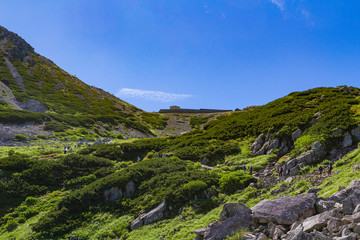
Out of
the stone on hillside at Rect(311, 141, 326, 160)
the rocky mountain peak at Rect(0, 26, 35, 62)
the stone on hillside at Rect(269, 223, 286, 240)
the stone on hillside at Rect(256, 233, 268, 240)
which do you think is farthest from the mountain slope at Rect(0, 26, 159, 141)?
the stone on hillside at Rect(269, 223, 286, 240)

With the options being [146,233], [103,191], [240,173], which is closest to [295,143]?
[240,173]

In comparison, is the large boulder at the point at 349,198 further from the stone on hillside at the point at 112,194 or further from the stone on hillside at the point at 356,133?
the stone on hillside at the point at 112,194

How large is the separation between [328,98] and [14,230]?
41424mm

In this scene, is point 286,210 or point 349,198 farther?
point 286,210

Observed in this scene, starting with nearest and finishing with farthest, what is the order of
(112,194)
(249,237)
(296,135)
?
1. (249,237)
2. (112,194)
3. (296,135)

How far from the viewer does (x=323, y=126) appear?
2303cm

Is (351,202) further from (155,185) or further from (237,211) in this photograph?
(155,185)

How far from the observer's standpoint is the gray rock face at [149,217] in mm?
16203

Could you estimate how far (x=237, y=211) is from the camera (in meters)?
10.9

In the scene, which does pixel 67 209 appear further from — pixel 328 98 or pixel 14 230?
pixel 328 98

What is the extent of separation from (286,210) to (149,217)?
377 inches

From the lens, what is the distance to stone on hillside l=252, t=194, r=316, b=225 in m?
9.65

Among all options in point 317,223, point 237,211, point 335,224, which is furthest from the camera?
point 237,211

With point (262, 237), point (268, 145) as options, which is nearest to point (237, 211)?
point (262, 237)
